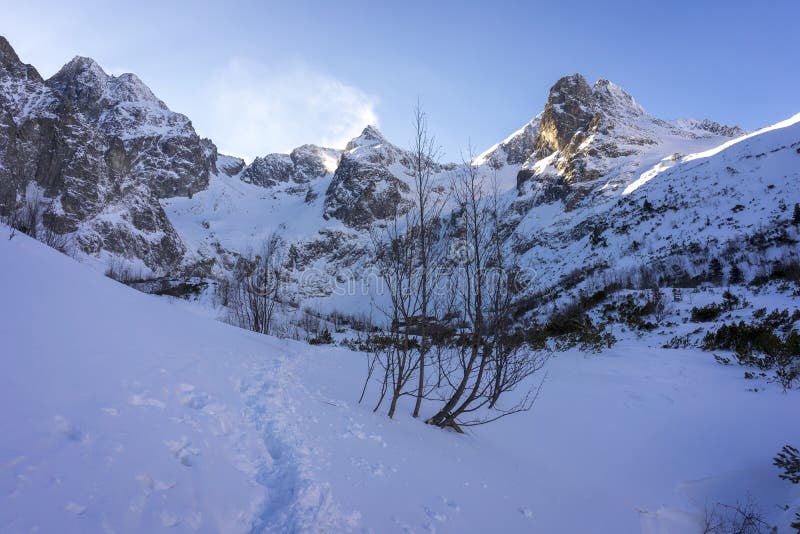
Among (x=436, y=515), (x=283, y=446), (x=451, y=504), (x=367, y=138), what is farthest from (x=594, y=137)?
(x=367, y=138)

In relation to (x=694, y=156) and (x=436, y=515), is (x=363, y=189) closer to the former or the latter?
(x=694, y=156)

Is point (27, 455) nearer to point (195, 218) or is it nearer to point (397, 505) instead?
point (397, 505)

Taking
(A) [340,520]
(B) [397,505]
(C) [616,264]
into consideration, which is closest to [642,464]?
(B) [397,505]

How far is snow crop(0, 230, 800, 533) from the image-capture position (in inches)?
81.4

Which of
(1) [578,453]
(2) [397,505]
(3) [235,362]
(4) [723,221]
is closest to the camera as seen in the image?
(2) [397,505]

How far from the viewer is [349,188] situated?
380 feet

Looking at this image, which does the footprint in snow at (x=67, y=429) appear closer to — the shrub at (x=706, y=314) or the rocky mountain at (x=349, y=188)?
the rocky mountain at (x=349, y=188)

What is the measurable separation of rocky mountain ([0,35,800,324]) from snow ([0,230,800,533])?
9.97ft

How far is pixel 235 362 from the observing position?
6008 mm

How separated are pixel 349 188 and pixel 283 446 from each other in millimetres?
116875

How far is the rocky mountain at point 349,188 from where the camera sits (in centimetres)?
3073

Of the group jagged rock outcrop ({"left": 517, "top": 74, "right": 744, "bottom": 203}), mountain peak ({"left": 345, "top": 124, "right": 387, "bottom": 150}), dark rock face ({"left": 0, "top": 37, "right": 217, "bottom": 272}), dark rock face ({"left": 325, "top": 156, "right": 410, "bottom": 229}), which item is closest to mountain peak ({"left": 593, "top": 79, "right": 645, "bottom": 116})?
jagged rock outcrop ({"left": 517, "top": 74, "right": 744, "bottom": 203})

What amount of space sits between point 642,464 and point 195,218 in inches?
4904

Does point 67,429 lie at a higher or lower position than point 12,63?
lower
